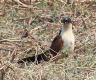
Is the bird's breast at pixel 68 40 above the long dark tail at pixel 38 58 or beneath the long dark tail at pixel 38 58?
above

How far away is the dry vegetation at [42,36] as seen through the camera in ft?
17.1

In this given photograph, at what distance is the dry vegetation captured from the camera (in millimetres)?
5203

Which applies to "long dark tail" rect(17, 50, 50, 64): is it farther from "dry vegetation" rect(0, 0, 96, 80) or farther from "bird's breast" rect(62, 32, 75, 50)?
"bird's breast" rect(62, 32, 75, 50)

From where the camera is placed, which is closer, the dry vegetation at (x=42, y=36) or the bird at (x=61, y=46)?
the dry vegetation at (x=42, y=36)

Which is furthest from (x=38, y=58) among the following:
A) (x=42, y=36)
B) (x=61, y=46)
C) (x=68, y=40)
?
(x=42, y=36)

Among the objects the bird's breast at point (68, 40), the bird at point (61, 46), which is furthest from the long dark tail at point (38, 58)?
the bird's breast at point (68, 40)

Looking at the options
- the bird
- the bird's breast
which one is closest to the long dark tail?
the bird

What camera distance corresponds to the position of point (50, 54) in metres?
5.81

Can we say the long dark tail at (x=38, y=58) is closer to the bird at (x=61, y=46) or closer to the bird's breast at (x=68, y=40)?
the bird at (x=61, y=46)

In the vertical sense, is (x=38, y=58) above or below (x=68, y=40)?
below

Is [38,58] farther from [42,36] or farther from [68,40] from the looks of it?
[42,36]

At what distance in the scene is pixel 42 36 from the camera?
22.0 feet

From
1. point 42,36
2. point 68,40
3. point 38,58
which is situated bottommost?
point 38,58

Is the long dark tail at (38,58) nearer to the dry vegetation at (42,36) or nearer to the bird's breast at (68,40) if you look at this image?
the dry vegetation at (42,36)
